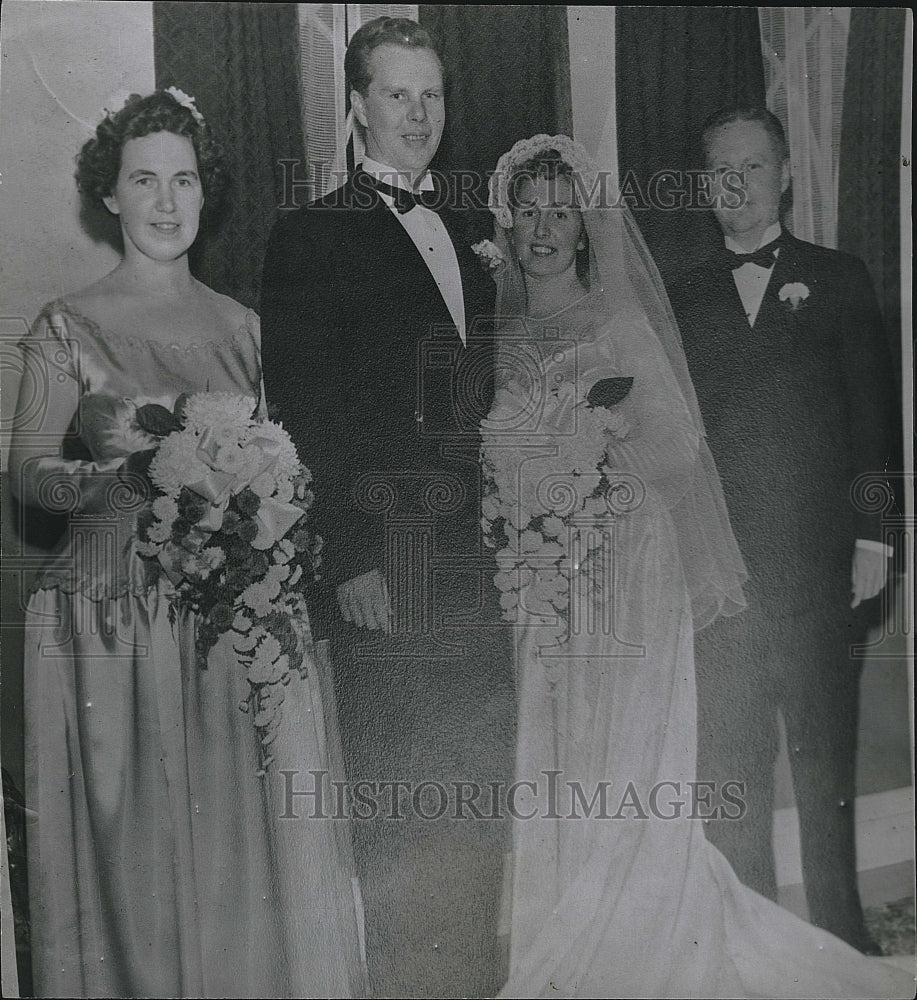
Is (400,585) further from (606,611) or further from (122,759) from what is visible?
(122,759)

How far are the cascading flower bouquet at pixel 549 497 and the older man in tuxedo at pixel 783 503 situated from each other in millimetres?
280

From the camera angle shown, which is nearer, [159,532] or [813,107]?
[159,532]

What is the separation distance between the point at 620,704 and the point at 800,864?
1.84 feet

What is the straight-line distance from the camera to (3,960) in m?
2.11

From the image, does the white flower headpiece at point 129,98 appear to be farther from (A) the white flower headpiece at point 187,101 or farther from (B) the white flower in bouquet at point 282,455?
(B) the white flower in bouquet at point 282,455

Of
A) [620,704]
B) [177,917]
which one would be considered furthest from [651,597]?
[177,917]

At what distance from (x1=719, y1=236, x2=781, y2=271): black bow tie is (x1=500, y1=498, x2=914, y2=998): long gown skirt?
0.59 meters

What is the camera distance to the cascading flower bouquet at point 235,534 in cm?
210

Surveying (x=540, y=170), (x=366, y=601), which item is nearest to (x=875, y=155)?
(x=540, y=170)

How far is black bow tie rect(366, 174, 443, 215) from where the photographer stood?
2.16 m

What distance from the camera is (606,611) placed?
7.04 ft

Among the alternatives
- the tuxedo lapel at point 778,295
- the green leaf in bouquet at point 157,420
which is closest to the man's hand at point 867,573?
the tuxedo lapel at point 778,295

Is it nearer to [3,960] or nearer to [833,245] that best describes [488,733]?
[3,960]

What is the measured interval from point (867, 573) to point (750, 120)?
3.58 feet
